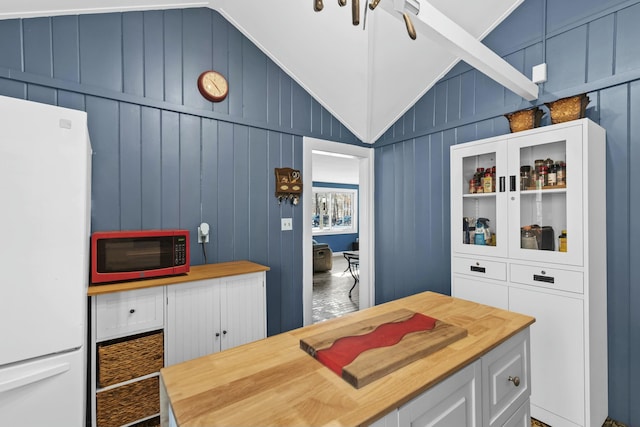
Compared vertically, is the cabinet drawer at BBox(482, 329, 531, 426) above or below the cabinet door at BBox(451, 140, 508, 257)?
below

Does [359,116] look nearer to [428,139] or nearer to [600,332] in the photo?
[428,139]

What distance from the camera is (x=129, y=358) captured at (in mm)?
1773

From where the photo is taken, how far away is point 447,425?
3.22ft

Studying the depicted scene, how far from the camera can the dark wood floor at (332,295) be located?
400cm

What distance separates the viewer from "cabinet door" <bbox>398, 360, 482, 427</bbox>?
88 centimetres

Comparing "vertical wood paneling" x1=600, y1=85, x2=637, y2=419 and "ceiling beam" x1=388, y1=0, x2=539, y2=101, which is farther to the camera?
"vertical wood paneling" x1=600, y1=85, x2=637, y2=419

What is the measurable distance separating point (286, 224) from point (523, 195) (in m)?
1.98

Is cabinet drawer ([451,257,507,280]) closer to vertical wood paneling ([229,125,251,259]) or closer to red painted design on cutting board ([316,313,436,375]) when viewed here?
red painted design on cutting board ([316,313,436,375])

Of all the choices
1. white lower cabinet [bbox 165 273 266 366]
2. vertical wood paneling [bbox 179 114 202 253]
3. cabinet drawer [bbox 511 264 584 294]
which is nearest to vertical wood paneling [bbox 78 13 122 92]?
vertical wood paneling [bbox 179 114 202 253]

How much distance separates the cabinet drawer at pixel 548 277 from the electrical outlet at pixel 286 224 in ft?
6.24

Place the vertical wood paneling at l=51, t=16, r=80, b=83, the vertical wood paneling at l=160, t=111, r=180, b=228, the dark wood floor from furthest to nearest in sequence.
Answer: the dark wood floor < the vertical wood paneling at l=160, t=111, r=180, b=228 < the vertical wood paneling at l=51, t=16, r=80, b=83

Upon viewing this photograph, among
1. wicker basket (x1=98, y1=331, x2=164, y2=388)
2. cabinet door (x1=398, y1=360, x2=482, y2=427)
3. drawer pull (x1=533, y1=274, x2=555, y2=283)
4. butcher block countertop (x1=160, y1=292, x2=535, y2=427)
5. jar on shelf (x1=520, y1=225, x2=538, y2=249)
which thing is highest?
jar on shelf (x1=520, y1=225, x2=538, y2=249)

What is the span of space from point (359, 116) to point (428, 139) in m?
0.85

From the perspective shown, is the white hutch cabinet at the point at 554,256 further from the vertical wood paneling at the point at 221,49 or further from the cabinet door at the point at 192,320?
the vertical wood paneling at the point at 221,49
